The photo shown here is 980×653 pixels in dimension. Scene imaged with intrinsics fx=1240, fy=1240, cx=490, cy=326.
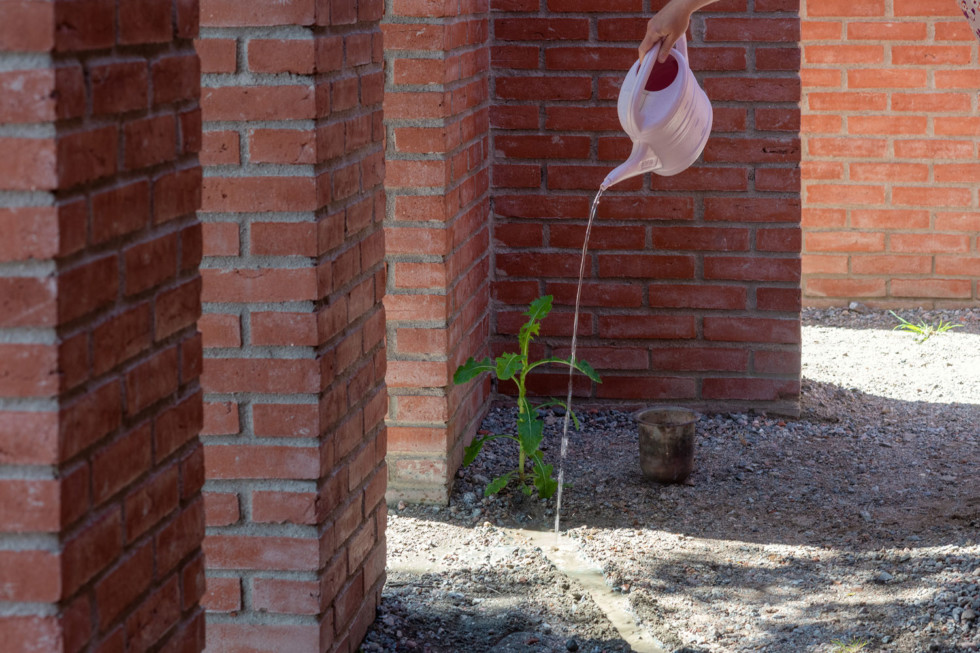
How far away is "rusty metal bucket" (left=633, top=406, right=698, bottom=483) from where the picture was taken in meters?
3.95

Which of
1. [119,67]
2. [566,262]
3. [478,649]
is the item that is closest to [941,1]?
[566,262]

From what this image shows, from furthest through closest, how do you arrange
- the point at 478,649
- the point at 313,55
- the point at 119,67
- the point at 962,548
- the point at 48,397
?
the point at 962,548 < the point at 478,649 < the point at 313,55 < the point at 119,67 < the point at 48,397

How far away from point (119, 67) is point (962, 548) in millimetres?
2723

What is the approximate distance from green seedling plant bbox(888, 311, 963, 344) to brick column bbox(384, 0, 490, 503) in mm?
2774

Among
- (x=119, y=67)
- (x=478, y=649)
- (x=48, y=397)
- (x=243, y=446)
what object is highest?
(x=119, y=67)

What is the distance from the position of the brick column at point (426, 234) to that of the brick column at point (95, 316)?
76.8 inches

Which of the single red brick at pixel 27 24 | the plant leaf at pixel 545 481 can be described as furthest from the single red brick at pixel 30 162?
the plant leaf at pixel 545 481

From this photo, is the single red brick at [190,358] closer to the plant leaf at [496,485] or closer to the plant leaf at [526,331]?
the plant leaf at [496,485]

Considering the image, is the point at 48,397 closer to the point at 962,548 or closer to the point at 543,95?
the point at 962,548

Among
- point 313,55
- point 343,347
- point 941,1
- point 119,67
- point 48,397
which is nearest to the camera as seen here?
point 48,397

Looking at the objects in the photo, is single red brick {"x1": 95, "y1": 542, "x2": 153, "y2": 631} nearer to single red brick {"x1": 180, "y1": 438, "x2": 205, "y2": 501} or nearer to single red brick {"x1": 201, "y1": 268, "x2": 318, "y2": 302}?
single red brick {"x1": 180, "y1": 438, "x2": 205, "y2": 501}

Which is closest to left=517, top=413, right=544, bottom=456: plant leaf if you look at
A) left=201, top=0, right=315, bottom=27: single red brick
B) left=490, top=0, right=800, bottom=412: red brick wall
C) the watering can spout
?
the watering can spout

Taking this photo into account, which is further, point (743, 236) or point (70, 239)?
point (743, 236)

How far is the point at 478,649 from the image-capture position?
2.85 m
